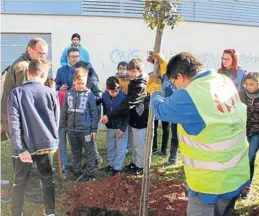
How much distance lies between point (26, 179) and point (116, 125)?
1.83 m

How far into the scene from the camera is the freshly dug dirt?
384 centimetres

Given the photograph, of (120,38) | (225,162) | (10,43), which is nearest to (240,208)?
(225,162)

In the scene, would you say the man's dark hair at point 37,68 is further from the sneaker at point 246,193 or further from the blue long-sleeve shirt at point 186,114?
the sneaker at point 246,193

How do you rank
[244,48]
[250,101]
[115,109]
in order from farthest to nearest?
1. [244,48]
2. [115,109]
3. [250,101]

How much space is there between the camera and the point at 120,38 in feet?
36.7

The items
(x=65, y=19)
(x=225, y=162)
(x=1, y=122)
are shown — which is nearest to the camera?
(x=225, y=162)

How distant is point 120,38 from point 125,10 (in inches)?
35.2

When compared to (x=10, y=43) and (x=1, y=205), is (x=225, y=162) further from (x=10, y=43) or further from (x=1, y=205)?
(x=10, y=43)

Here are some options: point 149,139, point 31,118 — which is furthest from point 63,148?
point 149,139

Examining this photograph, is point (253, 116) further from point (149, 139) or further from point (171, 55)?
point (171, 55)

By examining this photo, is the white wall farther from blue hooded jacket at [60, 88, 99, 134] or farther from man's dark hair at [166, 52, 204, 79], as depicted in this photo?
man's dark hair at [166, 52, 204, 79]

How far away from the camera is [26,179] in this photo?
3.43 metres

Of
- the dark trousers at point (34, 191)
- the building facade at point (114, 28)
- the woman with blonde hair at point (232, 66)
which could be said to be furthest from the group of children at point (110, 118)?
the building facade at point (114, 28)

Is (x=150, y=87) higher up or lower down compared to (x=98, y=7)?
lower down
